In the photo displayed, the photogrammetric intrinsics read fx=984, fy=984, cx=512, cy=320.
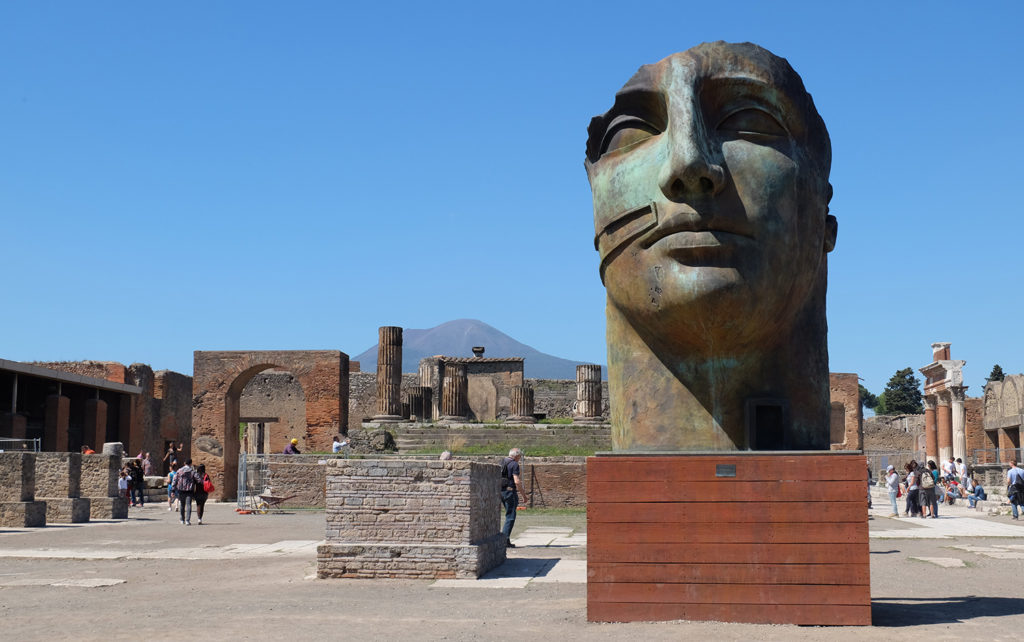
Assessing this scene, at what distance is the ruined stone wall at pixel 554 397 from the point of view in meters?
43.8

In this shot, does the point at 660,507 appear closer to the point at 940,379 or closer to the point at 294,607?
the point at 294,607

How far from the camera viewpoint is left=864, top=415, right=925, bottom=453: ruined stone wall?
50688 mm

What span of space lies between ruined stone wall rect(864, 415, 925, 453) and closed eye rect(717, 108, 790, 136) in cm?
4847

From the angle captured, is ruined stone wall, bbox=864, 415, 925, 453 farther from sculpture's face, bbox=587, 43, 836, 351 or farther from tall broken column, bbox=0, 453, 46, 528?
sculpture's face, bbox=587, 43, 836, 351

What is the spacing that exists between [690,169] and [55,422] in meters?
26.6

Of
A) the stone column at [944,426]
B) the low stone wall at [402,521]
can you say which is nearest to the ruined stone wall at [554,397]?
the stone column at [944,426]

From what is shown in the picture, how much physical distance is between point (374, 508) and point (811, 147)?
5598 mm

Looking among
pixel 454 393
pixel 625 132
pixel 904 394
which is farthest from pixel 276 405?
pixel 904 394

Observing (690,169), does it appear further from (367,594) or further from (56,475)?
(56,475)

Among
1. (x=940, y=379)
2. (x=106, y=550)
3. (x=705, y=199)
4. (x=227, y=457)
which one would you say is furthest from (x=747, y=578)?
(x=940, y=379)

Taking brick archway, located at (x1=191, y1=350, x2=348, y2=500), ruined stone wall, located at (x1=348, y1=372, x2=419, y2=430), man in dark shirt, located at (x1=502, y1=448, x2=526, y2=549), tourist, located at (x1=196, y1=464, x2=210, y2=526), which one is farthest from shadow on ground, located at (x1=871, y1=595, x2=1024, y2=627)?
ruined stone wall, located at (x1=348, y1=372, x2=419, y2=430)

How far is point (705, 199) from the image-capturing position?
18.8 ft

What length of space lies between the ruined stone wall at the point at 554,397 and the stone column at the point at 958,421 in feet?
46.6

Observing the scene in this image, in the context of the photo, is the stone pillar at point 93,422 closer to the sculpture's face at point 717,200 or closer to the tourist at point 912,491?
the tourist at point 912,491
